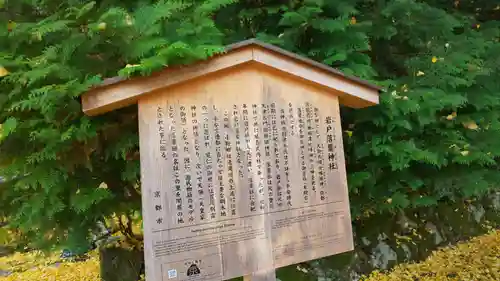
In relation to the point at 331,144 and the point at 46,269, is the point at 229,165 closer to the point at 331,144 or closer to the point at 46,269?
the point at 331,144

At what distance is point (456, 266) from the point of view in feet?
18.9

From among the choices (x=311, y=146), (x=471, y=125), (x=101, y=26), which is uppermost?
(x=101, y=26)

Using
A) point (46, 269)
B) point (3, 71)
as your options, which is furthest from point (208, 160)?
point (46, 269)

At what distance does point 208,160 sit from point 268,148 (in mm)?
479

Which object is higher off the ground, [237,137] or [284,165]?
[237,137]

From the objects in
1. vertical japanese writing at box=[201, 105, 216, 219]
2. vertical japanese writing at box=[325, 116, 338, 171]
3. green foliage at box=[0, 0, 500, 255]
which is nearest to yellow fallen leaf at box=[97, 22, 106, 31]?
green foliage at box=[0, 0, 500, 255]

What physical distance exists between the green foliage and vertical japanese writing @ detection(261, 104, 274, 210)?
0.64m

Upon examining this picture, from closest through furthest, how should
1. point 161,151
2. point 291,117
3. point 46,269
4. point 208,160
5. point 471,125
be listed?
point 161,151 < point 208,160 < point 291,117 < point 471,125 < point 46,269

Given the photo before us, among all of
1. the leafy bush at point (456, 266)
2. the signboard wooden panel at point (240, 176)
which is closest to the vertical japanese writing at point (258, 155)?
the signboard wooden panel at point (240, 176)

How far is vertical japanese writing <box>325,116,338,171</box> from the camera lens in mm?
3449

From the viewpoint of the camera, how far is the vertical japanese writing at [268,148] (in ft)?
10.3

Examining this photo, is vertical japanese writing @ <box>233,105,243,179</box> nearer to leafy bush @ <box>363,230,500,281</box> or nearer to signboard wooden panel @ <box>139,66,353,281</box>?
signboard wooden panel @ <box>139,66,353,281</box>

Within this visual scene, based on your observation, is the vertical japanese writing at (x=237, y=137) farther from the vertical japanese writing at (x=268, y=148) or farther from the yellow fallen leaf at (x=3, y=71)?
the yellow fallen leaf at (x=3, y=71)

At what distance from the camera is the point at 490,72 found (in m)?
5.39
